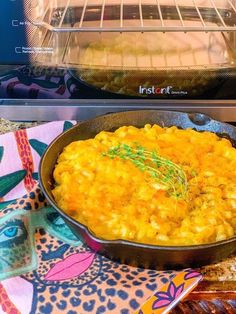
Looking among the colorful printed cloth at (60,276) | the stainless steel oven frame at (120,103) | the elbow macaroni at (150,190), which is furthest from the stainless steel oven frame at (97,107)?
the colorful printed cloth at (60,276)

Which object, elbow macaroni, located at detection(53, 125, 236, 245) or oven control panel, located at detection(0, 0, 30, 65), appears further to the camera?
oven control panel, located at detection(0, 0, 30, 65)

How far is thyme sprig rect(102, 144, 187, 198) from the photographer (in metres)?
0.95

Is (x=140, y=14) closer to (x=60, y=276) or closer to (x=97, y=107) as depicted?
(x=97, y=107)

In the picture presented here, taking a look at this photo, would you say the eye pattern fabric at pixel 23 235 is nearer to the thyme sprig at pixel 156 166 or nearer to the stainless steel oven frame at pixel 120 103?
the thyme sprig at pixel 156 166

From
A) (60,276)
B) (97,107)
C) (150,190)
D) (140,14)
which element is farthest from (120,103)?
(60,276)

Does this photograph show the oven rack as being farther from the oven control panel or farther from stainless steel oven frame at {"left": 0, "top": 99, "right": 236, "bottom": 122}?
stainless steel oven frame at {"left": 0, "top": 99, "right": 236, "bottom": 122}

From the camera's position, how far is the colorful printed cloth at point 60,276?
82 cm

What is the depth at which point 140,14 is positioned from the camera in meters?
1.17

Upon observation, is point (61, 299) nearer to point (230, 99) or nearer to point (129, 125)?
point (129, 125)

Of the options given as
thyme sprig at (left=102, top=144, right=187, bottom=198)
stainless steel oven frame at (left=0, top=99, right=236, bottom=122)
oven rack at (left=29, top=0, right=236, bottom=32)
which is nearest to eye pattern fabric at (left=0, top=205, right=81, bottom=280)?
thyme sprig at (left=102, top=144, right=187, bottom=198)

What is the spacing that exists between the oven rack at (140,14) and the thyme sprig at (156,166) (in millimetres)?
260

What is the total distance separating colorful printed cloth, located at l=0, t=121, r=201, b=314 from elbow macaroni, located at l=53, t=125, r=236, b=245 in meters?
0.05

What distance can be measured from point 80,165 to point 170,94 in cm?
29

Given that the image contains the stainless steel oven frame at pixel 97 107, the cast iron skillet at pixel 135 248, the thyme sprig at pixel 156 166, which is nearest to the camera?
the cast iron skillet at pixel 135 248
